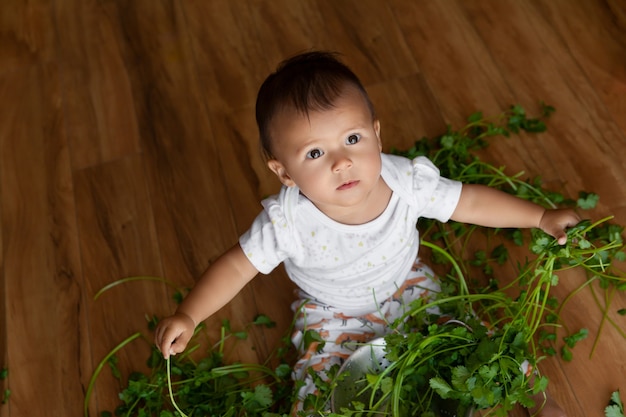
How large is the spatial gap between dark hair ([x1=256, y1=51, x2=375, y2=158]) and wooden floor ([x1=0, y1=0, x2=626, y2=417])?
0.52 m

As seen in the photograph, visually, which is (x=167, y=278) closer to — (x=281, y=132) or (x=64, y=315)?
(x=64, y=315)

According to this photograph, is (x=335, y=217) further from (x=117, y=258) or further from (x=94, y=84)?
(x=94, y=84)

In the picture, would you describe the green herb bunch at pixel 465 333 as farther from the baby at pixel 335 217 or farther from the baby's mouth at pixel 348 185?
the baby's mouth at pixel 348 185

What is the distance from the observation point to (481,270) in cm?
132

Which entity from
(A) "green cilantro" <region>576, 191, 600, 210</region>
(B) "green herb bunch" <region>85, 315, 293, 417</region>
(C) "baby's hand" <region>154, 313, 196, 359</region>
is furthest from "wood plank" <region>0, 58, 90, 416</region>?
(A) "green cilantro" <region>576, 191, 600, 210</region>

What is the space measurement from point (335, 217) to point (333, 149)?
0.51 ft

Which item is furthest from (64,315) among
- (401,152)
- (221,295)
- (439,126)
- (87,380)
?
(439,126)

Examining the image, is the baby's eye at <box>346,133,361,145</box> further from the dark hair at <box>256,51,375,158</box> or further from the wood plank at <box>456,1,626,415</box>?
the wood plank at <box>456,1,626,415</box>

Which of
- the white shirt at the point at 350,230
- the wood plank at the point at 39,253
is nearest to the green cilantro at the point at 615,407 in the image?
the white shirt at the point at 350,230

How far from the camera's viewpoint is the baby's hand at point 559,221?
1.08 meters

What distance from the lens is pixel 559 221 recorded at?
108 cm

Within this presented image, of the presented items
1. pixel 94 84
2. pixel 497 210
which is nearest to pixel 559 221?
pixel 497 210

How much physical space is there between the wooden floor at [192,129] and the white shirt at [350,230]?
0.27 m

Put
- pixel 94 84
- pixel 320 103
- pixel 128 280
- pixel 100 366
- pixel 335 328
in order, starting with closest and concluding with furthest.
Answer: pixel 320 103 < pixel 335 328 < pixel 100 366 < pixel 128 280 < pixel 94 84
